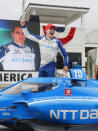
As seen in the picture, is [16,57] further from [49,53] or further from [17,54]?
[49,53]

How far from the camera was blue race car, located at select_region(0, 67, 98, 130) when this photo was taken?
3.65 m

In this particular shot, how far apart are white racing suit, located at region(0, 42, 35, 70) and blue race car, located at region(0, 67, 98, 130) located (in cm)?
878

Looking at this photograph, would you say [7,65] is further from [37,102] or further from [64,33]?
[37,102]

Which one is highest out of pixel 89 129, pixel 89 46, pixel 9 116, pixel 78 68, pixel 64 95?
pixel 89 46

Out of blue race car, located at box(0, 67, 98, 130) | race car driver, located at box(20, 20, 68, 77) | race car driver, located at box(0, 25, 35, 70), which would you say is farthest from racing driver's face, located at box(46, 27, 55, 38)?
race car driver, located at box(0, 25, 35, 70)

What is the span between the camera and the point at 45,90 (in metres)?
3.94

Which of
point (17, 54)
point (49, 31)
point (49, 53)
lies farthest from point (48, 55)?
point (17, 54)

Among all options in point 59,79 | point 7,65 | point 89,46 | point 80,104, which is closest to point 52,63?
point 59,79

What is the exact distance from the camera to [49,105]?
11.9 feet

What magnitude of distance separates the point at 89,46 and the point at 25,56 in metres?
7.38

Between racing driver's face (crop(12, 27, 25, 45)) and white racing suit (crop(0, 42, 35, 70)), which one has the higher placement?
racing driver's face (crop(12, 27, 25, 45))

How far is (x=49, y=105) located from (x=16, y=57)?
9.45 m

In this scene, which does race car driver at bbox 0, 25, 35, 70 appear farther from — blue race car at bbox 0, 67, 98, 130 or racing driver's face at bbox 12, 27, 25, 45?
blue race car at bbox 0, 67, 98, 130

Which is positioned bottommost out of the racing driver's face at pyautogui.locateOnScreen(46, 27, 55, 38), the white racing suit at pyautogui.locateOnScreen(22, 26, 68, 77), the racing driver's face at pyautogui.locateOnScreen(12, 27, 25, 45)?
the white racing suit at pyautogui.locateOnScreen(22, 26, 68, 77)
